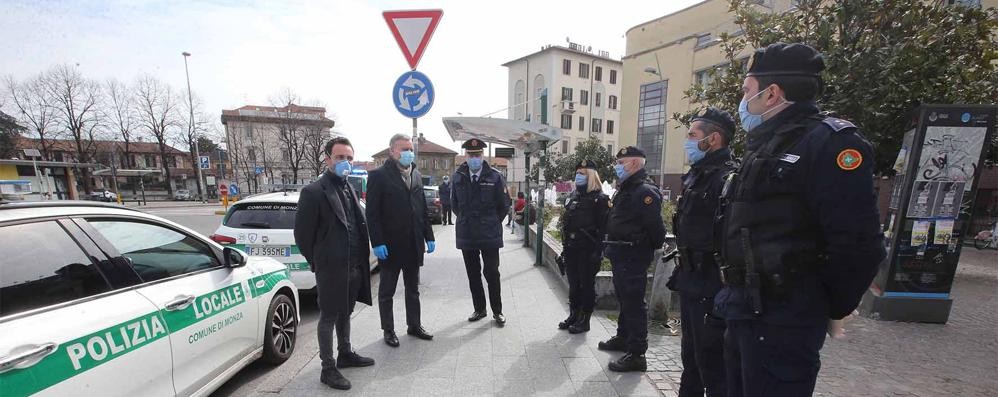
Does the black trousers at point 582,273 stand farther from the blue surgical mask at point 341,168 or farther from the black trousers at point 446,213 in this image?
the black trousers at point 446,213

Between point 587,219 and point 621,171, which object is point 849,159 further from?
point 587,219

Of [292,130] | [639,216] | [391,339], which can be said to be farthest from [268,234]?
[292,130]

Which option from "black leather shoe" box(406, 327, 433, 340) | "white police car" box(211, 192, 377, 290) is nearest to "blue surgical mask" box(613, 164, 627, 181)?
"black leather shoe" box(406, 327, 433, 340)

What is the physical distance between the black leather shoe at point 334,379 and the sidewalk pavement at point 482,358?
0.15 ft

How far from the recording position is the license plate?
475 centimetres

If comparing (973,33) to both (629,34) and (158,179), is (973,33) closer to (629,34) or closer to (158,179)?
(629,34)

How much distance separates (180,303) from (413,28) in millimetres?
3501

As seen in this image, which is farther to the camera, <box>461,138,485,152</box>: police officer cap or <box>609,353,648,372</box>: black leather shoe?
<box>461,138,485,152</box>: police officer cap

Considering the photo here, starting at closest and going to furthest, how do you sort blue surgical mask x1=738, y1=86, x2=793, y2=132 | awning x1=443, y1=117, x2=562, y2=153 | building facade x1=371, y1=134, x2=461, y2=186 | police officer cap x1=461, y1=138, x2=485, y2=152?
blue surgical mask x1=738, y1=86, x2=793, y2=132, police officer cap x1=461, y1=138, x2=485, y2=152, awning x1=443, y1=117, x2=562, y2=153, building facade x1=371, y1=134, x2=461, y2=186

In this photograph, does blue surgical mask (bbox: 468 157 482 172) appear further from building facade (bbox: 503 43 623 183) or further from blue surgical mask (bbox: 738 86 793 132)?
building facade (bbox: 503 43 623 183)

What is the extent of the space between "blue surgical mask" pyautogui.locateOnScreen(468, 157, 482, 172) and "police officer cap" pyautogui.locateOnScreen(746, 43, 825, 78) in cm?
304

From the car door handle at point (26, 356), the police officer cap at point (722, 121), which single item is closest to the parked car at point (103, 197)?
the car door handle at point (26, 356)

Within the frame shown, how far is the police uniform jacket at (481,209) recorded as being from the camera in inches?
171

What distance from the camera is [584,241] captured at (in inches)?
162
